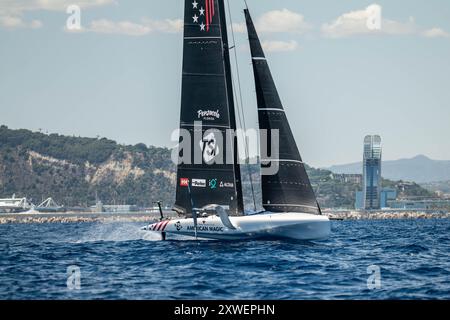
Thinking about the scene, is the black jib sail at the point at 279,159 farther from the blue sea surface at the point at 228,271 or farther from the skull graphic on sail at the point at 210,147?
the skull graphic on sail at the point at 210,147

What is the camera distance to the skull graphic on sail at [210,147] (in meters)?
37.9

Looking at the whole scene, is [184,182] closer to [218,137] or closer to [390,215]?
[218,137]

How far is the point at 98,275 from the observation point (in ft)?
91.8

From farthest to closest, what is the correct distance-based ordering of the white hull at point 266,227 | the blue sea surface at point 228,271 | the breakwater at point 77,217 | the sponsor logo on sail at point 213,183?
the breakwater at point 77,217, the sponsor logo on sail at point 213,183, the white hull at point 266,227, the blue sea surface at point 228,271

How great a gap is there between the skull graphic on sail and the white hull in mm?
2539

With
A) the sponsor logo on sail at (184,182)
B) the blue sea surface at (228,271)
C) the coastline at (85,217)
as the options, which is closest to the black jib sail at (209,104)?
the sponsor logo on sail at (184,182)

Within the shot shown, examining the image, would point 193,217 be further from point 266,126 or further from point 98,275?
point 98,275

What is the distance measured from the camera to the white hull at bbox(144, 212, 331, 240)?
36500mm

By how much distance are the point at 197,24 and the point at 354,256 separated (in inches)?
463

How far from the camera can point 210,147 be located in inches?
1496

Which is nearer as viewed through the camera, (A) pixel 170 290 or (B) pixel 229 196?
(A) pixel 170 290

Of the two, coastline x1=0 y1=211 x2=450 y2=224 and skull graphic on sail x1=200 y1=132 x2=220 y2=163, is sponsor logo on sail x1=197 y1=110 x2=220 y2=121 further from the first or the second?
coastline x1=0 y1=211 x2=450 y2=224

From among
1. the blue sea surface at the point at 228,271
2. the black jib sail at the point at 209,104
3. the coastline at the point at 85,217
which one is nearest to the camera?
the blue sea surface at the point at 228,271
